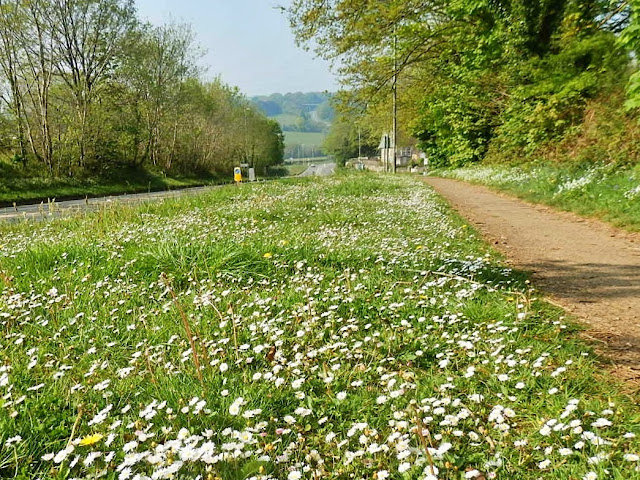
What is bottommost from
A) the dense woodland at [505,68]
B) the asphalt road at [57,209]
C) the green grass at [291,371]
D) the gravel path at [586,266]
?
the gravel path at [586,266]

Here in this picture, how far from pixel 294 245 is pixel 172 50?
1346 inches

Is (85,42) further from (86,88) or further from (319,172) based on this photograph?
(319,172)

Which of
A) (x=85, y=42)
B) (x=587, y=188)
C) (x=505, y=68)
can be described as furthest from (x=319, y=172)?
(x=587, y=188)

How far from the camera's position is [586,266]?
5.46 m

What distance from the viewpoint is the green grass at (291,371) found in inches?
75.5

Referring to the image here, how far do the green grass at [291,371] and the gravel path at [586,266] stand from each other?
34 centimetres

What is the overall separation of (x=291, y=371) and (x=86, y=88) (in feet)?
94.0

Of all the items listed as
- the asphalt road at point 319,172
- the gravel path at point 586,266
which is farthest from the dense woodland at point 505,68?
the asphalt road at point 319,172

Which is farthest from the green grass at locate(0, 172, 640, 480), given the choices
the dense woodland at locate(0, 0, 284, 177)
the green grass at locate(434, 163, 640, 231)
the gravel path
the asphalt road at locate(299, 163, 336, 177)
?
the asphalt road at locate(299, 163, 336, 177)

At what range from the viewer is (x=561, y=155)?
14.8 metres

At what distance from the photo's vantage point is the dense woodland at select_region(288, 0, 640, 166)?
13.0 m

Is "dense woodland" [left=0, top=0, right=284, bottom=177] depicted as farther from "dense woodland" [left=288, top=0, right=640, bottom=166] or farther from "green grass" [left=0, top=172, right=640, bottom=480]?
"green grass" [left=0, top=172, right=640, bottom=480]

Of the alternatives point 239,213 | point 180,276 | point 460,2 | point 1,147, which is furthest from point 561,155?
point 1,147

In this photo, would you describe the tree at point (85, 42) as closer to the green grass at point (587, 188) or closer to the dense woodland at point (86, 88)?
the dense woodland at point (86, 88)
